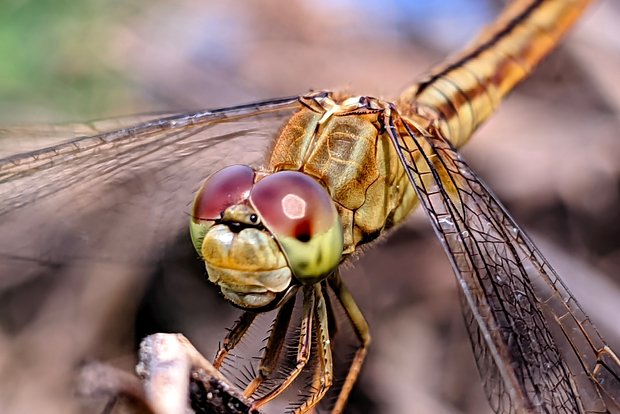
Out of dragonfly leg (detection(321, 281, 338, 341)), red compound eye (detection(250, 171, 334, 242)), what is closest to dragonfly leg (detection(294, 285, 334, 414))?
dragonfly leg (detection(321, 281, 338, 341))

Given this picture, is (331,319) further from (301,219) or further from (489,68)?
(489,68)

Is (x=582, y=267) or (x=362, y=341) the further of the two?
(x=582, y=267)

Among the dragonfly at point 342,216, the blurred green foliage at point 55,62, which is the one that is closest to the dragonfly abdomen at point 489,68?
the dragonfly at point 342,216

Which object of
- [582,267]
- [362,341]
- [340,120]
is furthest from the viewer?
[582,267]

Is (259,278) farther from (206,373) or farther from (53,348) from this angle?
(53,348)

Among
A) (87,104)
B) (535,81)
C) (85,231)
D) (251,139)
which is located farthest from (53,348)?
(535,81)

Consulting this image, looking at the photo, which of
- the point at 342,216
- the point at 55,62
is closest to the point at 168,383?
the point at 342,216

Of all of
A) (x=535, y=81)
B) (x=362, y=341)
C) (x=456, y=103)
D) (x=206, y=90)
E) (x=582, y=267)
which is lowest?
(x=362, y=341)

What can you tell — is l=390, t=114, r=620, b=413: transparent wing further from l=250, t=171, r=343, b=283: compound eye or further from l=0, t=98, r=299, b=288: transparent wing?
l=0, t=98, r=299, b=288: transparent wing
